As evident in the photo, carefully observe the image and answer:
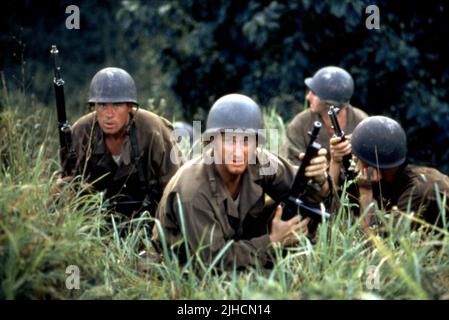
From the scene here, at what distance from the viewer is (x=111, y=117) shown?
6066mm

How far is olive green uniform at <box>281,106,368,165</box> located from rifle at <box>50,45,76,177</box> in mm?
2137

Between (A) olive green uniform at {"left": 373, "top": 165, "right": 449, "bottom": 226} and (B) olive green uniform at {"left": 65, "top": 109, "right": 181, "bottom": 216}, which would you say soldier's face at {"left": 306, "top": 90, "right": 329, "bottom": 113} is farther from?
(A) olive green uniform at {"left": 373, "top": 165, "right": 449, "bottom": 226}

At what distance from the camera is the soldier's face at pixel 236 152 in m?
4.66

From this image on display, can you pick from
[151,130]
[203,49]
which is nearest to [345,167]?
[151,130]

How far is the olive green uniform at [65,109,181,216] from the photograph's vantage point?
6133 millimetres

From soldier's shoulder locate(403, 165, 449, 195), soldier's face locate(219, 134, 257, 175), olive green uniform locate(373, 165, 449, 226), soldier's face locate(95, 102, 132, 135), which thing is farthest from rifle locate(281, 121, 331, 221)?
soldier's face locate(95, 102, 132, 135)

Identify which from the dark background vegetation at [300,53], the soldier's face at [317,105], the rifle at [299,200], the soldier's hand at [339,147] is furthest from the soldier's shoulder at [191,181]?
the dark background vegetation at [300,53]

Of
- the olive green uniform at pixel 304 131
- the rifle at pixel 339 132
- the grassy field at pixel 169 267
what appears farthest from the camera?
the olive green uniform at pixel 304 131

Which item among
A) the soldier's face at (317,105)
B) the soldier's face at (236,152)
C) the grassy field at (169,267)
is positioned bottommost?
the grassy field at (169,267)

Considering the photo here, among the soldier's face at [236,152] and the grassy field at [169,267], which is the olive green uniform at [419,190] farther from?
the soldier's face at [236,152]

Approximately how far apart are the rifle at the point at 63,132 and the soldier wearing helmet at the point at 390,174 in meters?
2.22

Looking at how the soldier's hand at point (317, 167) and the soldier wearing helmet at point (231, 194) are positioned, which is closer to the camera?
the soldier wearing helmet at point (231, 194)

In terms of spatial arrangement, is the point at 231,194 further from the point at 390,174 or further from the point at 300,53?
the point at 300,53
